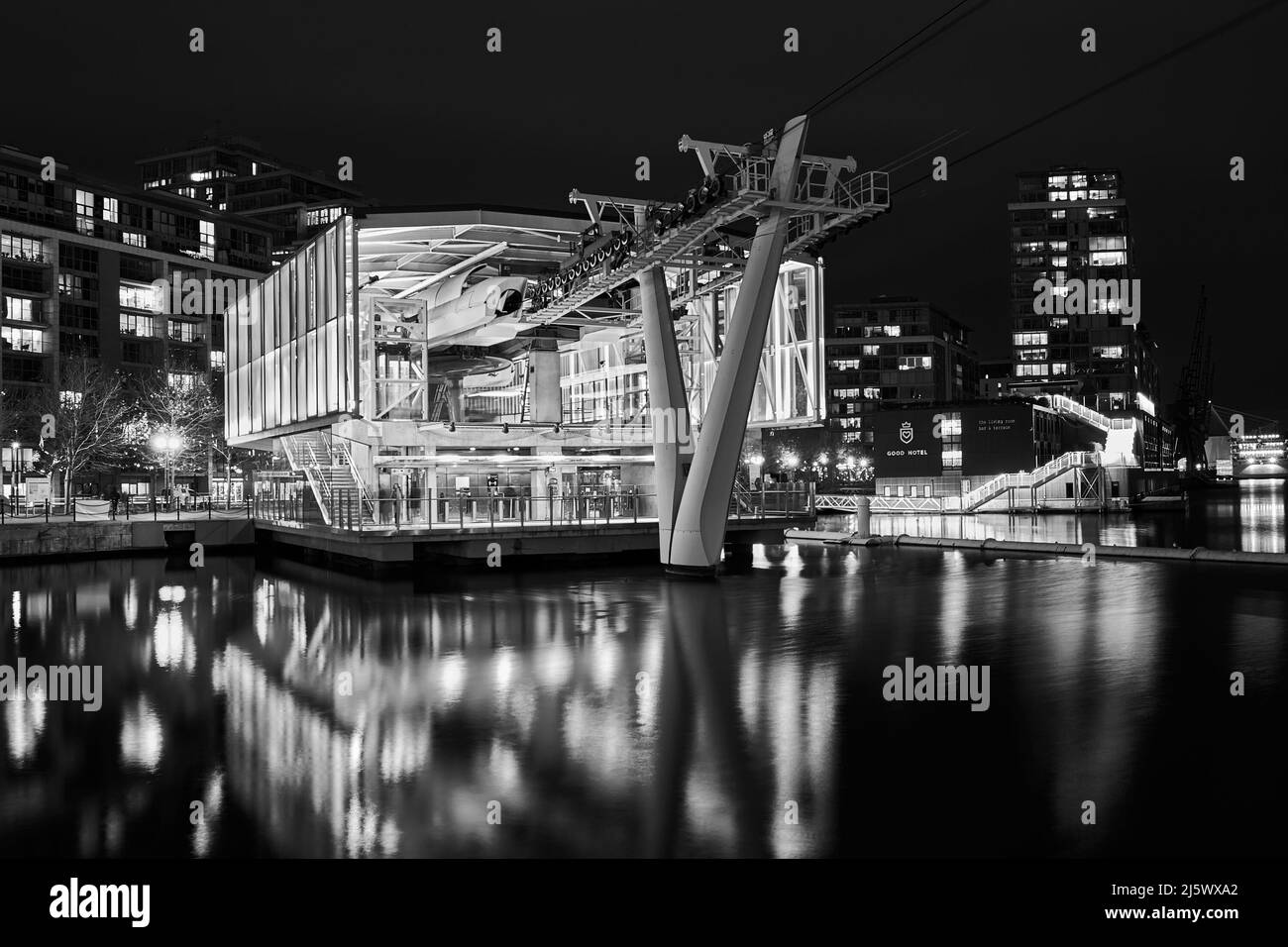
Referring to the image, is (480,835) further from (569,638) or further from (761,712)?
(569,638)

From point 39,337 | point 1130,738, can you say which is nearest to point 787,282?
point 1130,738

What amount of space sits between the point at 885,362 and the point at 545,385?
13335cm

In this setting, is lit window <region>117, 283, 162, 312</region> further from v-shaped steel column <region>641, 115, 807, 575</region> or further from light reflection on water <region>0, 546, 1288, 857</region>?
v-shaped steel column <region>641, 115, 807, 575</region>

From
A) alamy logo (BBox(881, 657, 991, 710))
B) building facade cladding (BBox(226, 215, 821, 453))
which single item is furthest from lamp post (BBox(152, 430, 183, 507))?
alamy logo (BBox(881, 657, 991, 710))

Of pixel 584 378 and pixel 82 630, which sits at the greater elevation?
pixel 584 378

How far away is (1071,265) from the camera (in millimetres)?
163125

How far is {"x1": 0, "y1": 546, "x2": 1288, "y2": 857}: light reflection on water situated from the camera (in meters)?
8.35

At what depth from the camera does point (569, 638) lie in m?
18.5

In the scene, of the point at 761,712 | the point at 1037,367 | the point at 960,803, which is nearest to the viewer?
the point at 960,803

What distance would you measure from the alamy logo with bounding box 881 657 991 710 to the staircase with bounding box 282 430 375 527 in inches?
845

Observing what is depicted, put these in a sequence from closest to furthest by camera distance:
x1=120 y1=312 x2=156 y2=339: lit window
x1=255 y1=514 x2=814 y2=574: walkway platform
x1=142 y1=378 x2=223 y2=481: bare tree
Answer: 1. x1=255 y1=514 x2=814 y2=574: walkway platform
2. x1=142 y1=378 x2=223 y2=481: bare tree
3. x1=120 y1=312 x2=156 y2=339: lit window
